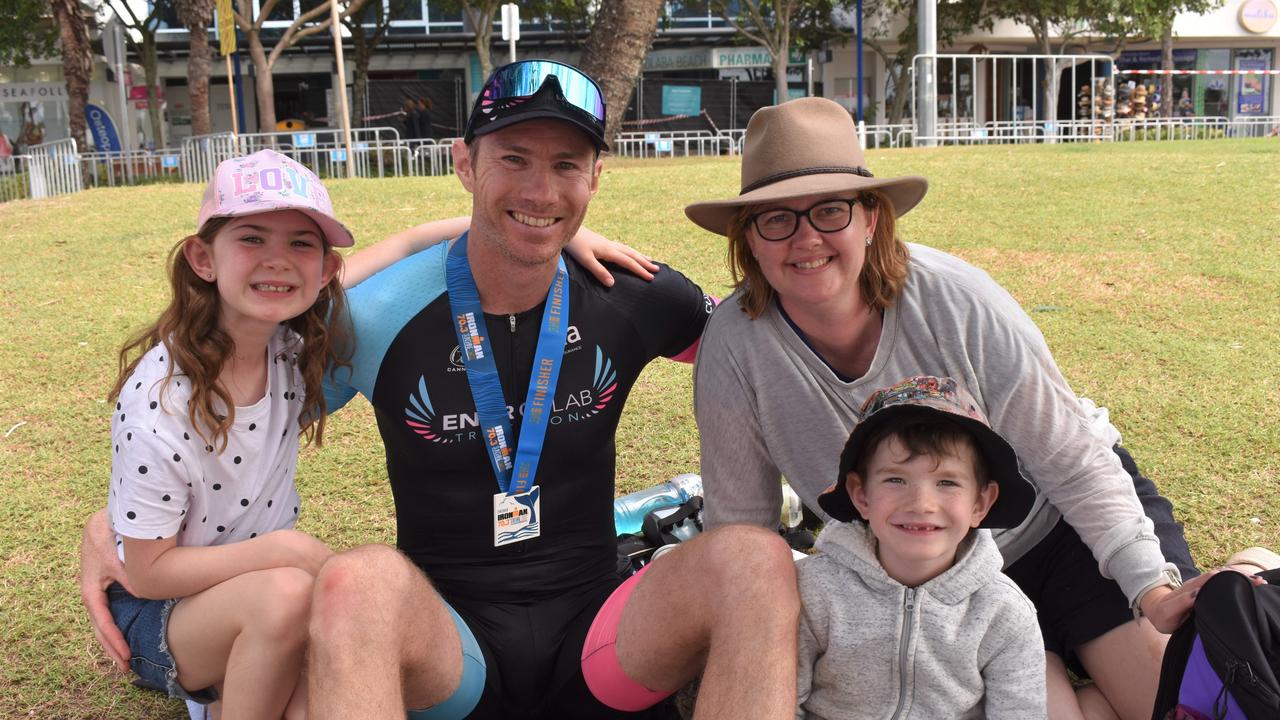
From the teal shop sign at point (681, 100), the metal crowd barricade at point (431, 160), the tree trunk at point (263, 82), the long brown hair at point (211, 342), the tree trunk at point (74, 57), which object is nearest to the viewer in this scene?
the long brown hair at point (211, 342)

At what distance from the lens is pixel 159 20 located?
33.8 meters

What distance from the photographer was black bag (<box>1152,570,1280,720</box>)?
2.32 meters

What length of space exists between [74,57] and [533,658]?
26711mm

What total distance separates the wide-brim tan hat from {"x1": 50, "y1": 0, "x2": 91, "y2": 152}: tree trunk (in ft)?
83.4

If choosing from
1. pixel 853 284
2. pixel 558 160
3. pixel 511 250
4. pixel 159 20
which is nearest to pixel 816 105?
pixel 853 284

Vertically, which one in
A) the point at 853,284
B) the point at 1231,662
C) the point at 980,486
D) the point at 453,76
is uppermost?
the point at 453,76

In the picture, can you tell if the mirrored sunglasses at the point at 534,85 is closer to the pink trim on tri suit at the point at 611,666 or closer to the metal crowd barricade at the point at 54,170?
the pink trim on tri suit at the point at 611,666

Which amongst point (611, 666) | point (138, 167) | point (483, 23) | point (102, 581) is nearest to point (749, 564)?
point (611, 666)

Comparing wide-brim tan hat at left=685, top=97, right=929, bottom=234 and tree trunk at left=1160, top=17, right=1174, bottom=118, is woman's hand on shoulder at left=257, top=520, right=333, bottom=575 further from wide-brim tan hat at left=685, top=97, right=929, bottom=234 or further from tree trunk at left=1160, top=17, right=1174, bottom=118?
tree trunk at left=1160, top=17, right=1174, bottom=118

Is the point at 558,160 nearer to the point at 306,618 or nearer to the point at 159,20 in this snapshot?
the point at 306,618

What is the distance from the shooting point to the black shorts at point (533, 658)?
302cm

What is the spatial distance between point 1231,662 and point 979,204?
8.52 metres

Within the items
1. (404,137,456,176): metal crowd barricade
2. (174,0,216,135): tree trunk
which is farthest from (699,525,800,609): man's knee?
(174,0,216,135): tree trunk

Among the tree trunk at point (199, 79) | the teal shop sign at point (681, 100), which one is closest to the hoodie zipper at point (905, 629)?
the tree trunk at point (199, 79)
